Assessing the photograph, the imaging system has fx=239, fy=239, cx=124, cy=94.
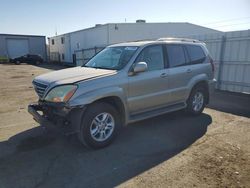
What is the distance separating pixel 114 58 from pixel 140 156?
223cm

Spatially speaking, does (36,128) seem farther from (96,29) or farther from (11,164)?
(96,29)

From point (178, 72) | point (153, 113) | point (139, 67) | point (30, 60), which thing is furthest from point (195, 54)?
point (30, 60)

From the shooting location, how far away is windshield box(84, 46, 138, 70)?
4.99m

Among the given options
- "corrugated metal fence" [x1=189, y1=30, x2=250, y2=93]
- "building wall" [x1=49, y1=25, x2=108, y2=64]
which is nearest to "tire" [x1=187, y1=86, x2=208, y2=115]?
"corrugated metal fence" [x1=189, y1=30, x2=250, y2=93]

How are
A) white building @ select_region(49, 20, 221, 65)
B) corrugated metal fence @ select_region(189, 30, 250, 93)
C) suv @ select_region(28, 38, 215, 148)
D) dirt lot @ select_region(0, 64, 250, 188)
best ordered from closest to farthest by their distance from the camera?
dirt lot @ select_region(0, 64, 250, 188)
suv @ select_region(28, 38, 215, 148)
corrugated metal fence @ select_region(189, 30, 250, 93)
white building @ select_region(49, 20, 221, 65)

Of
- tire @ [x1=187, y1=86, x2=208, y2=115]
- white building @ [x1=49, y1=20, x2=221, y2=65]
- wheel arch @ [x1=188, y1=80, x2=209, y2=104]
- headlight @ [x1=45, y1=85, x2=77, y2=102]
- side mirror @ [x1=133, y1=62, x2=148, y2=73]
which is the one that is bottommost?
tire @ [x1=187, y1=86, x2=208, y2=115]

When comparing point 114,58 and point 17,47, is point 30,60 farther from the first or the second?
point 114,58

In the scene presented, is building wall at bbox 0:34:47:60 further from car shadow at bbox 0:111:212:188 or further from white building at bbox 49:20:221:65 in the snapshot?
car shadow at bbox 0:111:212:188

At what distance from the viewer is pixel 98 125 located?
4.49 metres

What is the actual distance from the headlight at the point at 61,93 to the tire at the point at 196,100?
3427 millimetres

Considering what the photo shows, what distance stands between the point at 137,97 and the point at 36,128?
8.53ft

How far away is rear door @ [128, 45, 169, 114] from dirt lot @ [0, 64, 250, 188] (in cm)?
71

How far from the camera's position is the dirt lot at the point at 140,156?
352 cm

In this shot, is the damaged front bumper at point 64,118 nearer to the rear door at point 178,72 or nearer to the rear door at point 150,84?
the rear door at point 150,84
